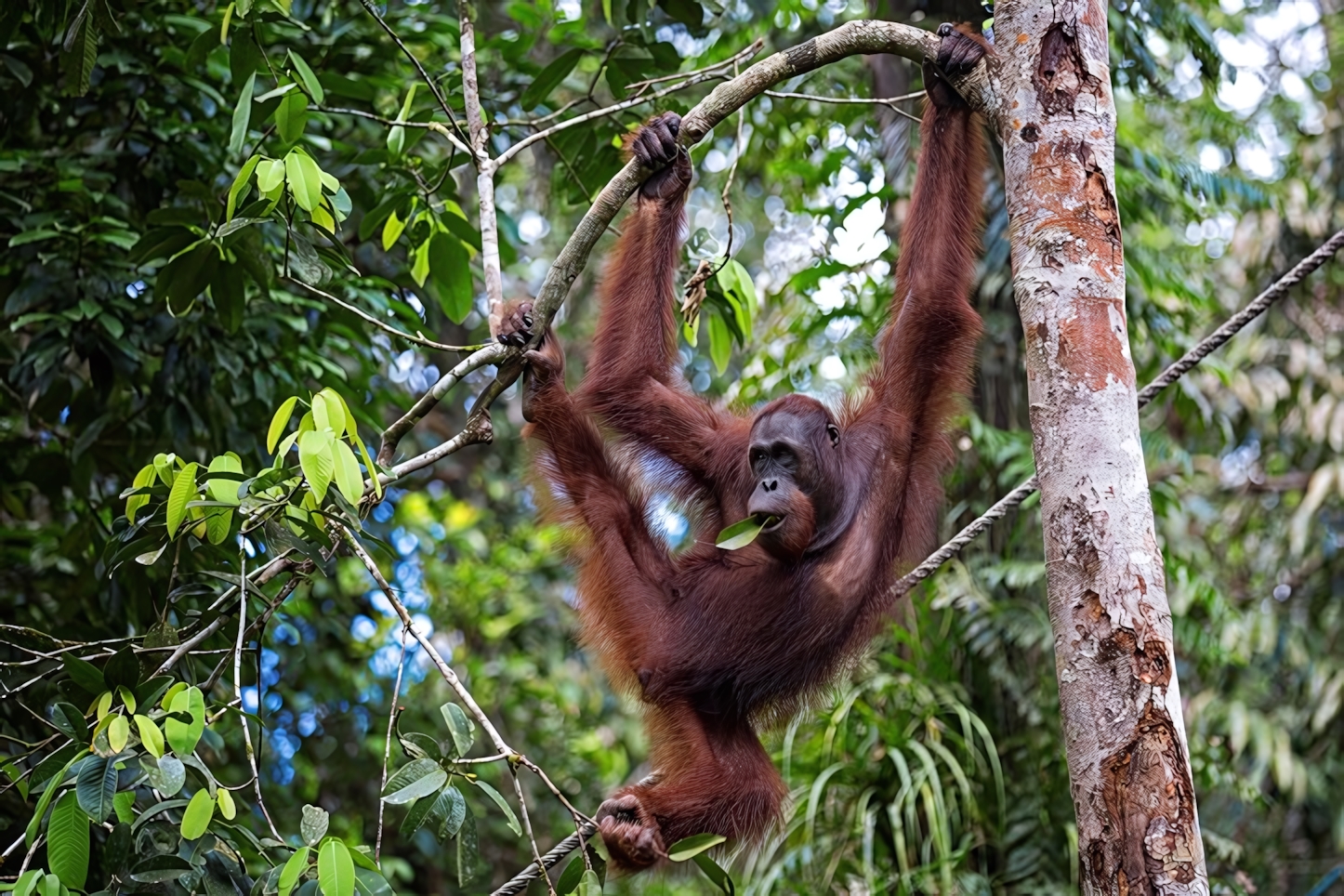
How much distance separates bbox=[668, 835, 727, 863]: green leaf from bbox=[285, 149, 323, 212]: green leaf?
1.61 meters

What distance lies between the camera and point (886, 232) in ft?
19.0

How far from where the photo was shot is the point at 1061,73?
2633 mm

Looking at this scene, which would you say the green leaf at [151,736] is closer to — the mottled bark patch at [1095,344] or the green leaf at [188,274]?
the green leaf at [188,274]

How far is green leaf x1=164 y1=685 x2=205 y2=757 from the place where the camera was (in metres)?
2.17

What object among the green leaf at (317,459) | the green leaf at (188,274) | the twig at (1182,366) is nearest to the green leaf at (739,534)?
the twig at (1182,366)

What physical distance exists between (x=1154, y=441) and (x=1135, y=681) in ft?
12.0

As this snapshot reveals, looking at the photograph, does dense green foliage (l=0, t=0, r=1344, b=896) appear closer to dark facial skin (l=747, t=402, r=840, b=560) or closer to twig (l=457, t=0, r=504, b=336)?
twig (l=457, t=0, r=504, b=336)

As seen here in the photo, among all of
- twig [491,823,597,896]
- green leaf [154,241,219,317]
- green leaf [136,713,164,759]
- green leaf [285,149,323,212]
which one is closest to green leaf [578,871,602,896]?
twig [491,823,597,896]

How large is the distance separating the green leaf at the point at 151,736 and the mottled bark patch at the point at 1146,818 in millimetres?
1687

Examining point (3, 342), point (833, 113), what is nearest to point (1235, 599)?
point (833, 113)

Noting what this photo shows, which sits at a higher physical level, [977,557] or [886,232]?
[886,232]

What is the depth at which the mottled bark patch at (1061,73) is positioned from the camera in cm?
262

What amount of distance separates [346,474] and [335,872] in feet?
2.34

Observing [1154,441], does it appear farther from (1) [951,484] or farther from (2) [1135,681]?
(2) [1135,681]
